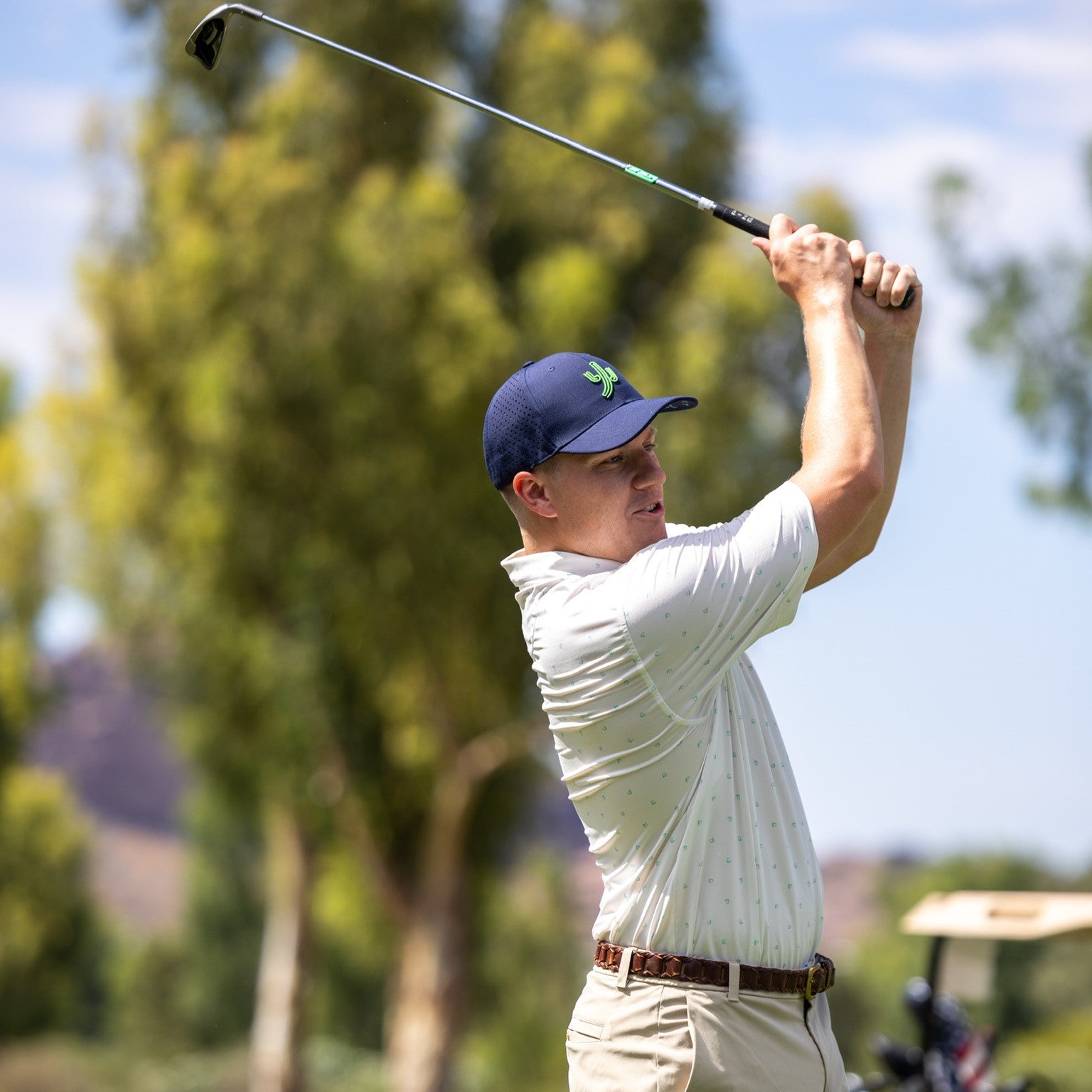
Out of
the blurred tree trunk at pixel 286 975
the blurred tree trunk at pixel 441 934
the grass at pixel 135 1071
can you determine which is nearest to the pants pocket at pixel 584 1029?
the blurred tree trunk at pixel 441 934

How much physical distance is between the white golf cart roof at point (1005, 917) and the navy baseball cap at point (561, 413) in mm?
3667

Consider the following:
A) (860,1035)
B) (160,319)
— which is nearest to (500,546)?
(160,319)

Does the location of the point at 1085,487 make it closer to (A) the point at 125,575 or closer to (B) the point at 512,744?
(B) the point at 512,744

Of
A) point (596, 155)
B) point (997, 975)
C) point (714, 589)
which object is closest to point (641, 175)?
point (596, 155)

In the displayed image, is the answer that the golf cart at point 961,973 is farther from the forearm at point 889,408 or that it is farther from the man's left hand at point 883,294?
the man's left hand at point 883,294

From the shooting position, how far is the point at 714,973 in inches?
86.9

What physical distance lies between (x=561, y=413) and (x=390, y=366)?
13.1 m

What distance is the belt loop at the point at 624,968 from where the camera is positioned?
89.2 inches

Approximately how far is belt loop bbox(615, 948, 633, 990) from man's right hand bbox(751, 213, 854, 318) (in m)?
0.94

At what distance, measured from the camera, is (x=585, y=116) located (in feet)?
52.0

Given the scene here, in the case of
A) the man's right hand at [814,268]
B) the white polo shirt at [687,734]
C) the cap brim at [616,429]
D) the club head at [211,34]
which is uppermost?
the club head at [211,34]

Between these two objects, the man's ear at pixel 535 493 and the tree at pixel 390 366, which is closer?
the man's ear at pixel 535 493

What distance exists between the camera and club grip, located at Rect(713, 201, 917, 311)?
2.44 m

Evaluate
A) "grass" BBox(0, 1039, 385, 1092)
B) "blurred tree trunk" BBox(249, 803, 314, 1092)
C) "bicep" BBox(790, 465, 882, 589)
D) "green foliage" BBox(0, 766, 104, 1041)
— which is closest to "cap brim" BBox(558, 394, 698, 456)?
"bicep" BBox(790, 465, 882, 589)
